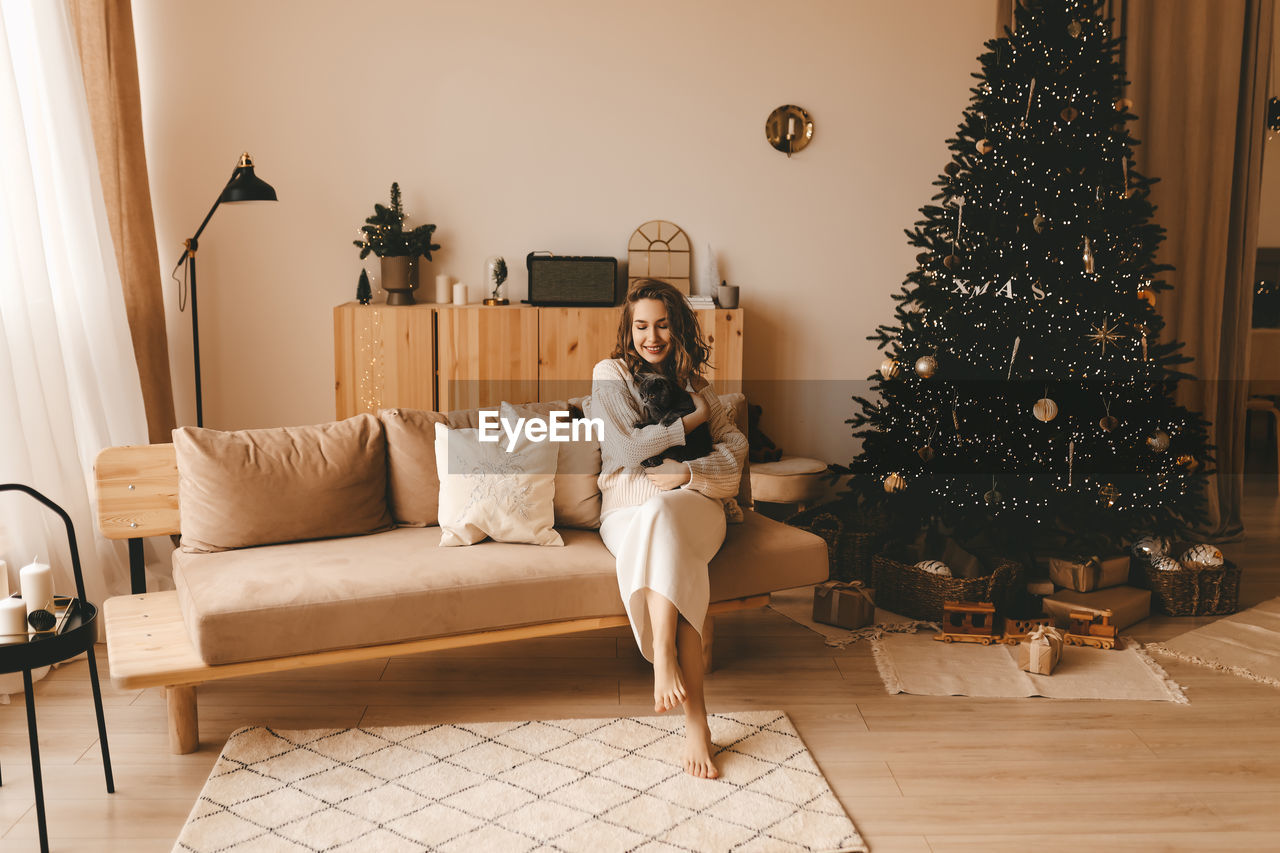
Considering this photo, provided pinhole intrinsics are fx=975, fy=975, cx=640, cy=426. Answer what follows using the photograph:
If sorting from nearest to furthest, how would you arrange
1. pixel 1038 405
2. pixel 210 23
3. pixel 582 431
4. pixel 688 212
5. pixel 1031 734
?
pixel 1031 734 → pixel 582 431 → pixel 1038 405 → pixel 210 23 → pixel 688 212

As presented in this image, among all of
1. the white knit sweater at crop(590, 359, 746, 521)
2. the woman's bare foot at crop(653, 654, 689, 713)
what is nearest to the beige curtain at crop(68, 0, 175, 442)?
the white knit sweater at crop(590, 359, 746, 521)

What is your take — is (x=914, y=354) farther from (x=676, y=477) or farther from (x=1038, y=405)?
(x=676, y=477)

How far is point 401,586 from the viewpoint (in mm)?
2461

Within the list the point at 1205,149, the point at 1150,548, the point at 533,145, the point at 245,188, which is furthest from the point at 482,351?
the point at 1205,149

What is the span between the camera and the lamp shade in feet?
11.4

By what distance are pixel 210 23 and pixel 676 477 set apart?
9.77ft

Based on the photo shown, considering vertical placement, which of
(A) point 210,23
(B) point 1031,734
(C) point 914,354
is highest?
(A) point 210,23

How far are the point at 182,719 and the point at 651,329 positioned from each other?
1566 mm

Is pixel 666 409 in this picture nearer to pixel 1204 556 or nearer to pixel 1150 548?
pixel 1150 548

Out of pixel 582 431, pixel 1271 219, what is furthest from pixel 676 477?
pixel 1271 219

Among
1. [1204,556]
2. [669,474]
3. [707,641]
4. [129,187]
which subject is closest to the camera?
[669,474]

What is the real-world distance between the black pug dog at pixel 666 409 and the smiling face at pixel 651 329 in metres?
0.07

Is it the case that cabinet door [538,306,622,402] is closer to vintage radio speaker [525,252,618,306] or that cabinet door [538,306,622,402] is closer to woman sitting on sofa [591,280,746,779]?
vintage radio speaker [525,252,618,306]

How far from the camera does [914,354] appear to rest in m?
3.53
